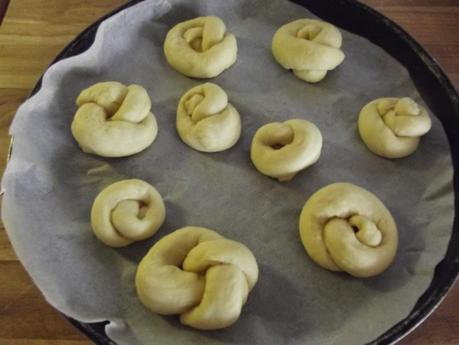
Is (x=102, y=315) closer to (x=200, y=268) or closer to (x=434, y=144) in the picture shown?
(x=200, y=268)

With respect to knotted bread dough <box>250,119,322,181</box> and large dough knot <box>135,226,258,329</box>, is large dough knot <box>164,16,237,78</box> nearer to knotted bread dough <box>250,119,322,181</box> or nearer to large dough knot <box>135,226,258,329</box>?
knotted bread dough <box>250,119,322,181</box>

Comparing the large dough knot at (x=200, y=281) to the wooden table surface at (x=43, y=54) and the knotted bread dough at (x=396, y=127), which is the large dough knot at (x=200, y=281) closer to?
the wooden table surface at (x=43, y=54)

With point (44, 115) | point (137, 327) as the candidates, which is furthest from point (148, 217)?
point (44, 115)

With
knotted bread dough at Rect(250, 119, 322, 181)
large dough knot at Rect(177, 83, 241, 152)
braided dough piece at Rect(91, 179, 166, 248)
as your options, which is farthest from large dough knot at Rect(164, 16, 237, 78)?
braided dough piece at Rect(91, 179, 166, 248)

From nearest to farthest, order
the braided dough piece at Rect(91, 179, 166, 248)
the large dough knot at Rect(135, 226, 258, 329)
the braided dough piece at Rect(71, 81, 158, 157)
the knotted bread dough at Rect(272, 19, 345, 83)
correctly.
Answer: the large dough knot at Rect(135, 226, 258, 329), the braided dough piece at Rect(91, 179, 166, 248), the braided dough piece at Rect(71, 81, 158, 157), the knotted bread dough at Rect(272, 19, 345, 83)

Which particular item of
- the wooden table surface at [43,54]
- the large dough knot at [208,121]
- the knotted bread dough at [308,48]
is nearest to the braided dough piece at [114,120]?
the large dough knot at [208,121]

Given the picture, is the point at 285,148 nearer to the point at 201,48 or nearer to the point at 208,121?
the point at 208,121
